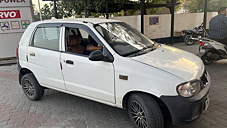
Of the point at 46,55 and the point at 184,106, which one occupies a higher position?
the point at 46,55

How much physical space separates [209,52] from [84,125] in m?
4.76

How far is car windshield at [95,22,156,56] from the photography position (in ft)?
10.7

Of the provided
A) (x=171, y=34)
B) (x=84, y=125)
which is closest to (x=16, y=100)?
(x=84, y=125)

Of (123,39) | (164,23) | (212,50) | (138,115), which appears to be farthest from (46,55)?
(164,23)

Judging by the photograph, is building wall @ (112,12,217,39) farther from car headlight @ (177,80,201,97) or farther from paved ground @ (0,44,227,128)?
car headlight @ (177,80,201,97)

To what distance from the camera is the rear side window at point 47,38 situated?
385 cm

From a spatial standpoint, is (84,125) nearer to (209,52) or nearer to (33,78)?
(33,78)

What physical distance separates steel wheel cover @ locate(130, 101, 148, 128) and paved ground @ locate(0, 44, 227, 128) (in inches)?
14.5

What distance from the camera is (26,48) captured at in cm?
430

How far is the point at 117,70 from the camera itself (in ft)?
9.78

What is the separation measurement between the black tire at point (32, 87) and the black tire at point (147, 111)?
7.93 ft

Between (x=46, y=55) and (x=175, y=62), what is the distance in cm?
246

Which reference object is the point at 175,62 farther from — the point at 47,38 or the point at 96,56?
the point at 47,38

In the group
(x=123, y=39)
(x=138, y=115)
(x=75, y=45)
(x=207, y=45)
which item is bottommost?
(x=138, y=115)
